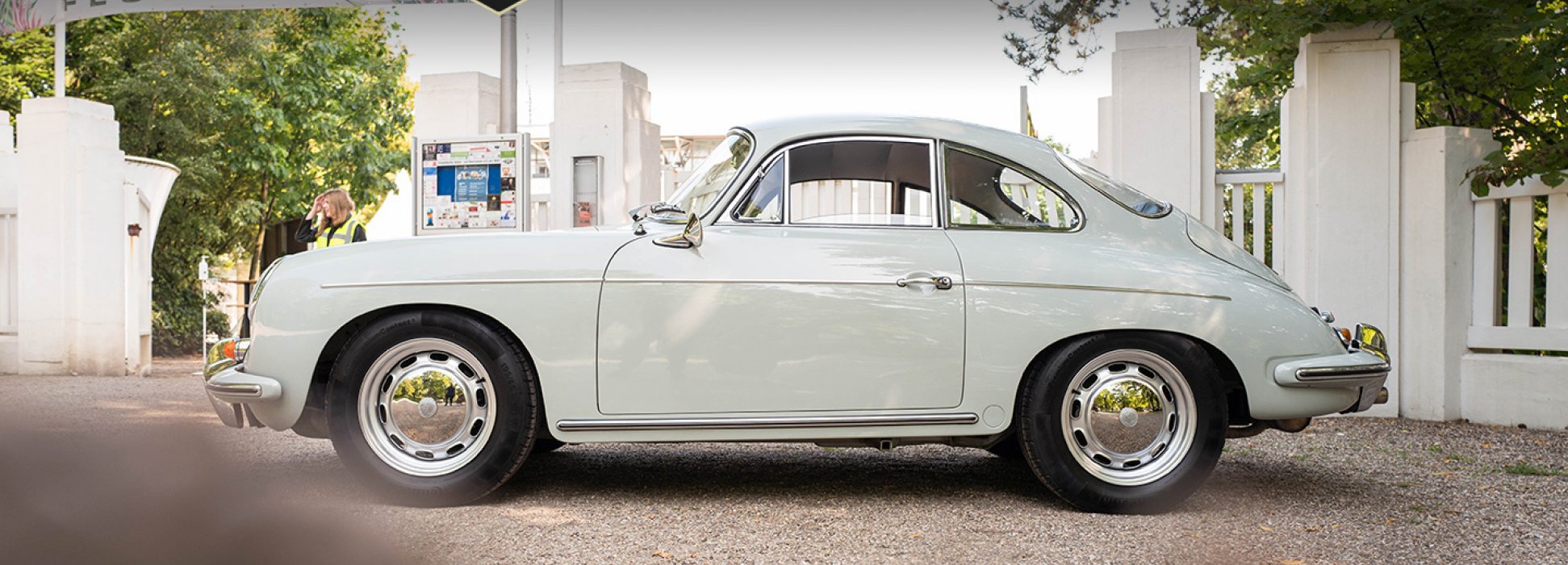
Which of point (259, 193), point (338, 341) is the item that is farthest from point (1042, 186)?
point (259, 193)

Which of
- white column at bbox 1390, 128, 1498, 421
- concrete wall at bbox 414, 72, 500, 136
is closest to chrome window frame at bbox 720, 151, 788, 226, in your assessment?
white column at bbox 1390, 128, 1498, 421

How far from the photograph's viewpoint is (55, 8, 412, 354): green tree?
19969 mm

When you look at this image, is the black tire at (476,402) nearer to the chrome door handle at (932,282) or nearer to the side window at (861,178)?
the side window at (861,178)

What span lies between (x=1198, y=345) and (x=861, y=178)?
1.56 meters

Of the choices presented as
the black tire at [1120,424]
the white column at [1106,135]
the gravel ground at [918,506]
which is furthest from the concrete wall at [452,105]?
the black tire at [1120,424]

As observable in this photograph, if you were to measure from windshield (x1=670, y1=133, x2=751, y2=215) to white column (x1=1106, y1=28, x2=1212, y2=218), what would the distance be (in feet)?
13.3

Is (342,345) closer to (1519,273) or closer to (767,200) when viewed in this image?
(767,200)

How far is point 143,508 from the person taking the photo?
406 centimetres

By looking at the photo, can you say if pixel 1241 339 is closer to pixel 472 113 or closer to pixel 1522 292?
pixel 1522 292

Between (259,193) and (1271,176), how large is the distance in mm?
20631

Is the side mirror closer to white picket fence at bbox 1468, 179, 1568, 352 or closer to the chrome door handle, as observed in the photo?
the chrome door handle

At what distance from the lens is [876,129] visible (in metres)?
4.99

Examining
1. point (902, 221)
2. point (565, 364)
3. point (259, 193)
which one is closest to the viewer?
point (565, 364)

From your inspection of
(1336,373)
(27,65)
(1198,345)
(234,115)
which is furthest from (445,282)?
(27,65)
